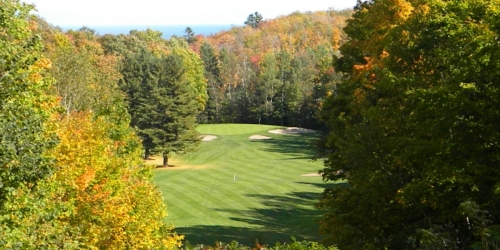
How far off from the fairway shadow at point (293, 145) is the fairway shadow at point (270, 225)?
25071 millimetres

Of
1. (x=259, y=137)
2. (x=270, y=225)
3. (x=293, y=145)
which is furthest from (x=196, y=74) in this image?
(x=270, y=225)

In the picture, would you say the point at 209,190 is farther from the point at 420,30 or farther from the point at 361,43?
the point at 420,30

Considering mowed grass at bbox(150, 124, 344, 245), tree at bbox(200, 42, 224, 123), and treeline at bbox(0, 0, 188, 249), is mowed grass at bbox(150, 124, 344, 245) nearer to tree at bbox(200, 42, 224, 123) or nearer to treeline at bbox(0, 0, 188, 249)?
treeline at bbox(0, 0, 188, 249)

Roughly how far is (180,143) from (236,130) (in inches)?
1049

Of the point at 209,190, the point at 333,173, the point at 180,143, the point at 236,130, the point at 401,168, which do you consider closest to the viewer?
the point at 401,168

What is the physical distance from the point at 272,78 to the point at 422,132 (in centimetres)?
7988

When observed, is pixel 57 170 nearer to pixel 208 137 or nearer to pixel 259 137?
pixel 208 137

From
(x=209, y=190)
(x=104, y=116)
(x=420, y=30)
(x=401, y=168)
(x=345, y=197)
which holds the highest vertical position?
(x=420, y=30)

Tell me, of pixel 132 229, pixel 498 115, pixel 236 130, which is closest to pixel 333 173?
pixel 132 229

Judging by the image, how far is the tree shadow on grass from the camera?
2977 centimetres

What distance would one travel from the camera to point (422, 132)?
14.7 meters

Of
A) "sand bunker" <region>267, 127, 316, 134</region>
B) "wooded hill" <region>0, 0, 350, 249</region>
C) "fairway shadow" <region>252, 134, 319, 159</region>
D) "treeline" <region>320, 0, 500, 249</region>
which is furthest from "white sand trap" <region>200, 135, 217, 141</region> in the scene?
"treeline" <region>320, 0, 500, 249</region>

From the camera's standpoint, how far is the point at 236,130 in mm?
85625

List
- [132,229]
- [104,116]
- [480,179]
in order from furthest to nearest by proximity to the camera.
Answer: [104,116], [132,229], [480,179]
